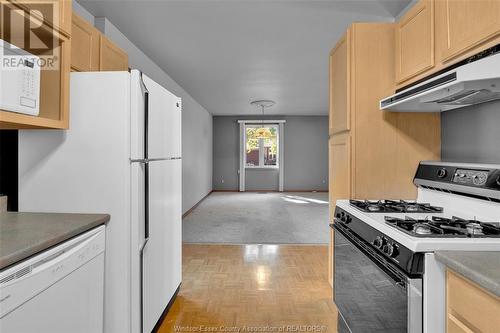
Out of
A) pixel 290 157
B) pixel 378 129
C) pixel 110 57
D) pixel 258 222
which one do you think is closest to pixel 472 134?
pixel 378 129

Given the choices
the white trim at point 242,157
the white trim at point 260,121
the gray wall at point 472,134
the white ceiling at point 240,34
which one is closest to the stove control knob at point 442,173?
the gray wall at point 472,134

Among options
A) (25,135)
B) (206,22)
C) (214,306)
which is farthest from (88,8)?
(214,306)

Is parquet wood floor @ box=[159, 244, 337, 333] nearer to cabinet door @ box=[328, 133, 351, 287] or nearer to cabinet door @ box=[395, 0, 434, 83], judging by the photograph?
cabinet door @ box=[328, 133, 351, 287]

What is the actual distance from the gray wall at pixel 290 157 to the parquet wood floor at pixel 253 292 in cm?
648

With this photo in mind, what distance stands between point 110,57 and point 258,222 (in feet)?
12.6

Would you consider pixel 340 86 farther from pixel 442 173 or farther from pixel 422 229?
pixel 422 229

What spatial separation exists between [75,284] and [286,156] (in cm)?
925

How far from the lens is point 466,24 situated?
1400mm

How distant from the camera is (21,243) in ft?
3.78

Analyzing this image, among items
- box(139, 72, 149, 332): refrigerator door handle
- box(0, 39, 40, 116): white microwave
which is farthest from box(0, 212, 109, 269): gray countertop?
box(0, 39, 40, 116): white microwave

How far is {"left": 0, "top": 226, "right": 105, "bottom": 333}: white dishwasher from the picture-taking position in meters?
1.02

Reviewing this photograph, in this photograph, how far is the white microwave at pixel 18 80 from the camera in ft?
4.37

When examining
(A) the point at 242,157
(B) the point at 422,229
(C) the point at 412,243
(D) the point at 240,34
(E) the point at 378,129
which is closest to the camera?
(C) the point at 412,243

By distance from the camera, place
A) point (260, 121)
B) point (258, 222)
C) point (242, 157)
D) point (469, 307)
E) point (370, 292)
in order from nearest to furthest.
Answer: point (469, 307), point (370, 292), point (258, 222), point (260, 121), point (242, 157)
